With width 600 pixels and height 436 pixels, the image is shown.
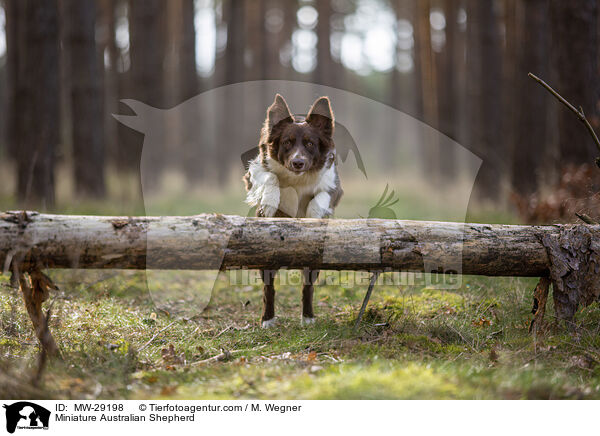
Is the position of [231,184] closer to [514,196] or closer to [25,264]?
[514,196]

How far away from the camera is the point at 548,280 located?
4117mm

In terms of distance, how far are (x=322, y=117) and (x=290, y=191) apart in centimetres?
84

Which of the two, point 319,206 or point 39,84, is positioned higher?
A: point 39,84

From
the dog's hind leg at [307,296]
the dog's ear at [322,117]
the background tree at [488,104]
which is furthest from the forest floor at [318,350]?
the background tree at [488,104]

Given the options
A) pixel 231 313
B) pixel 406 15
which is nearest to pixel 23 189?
pixel 231 313

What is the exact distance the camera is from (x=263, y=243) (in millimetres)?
3725

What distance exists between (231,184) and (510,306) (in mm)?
15675

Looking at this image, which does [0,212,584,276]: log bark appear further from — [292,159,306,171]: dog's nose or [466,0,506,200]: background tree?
[466,0,506,200]: background tree

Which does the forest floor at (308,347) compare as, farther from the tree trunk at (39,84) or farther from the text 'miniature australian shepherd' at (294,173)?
the tree trunk at (39,84)

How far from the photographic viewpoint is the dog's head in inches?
202

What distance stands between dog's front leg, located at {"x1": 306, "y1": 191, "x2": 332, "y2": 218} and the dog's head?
0.93ft

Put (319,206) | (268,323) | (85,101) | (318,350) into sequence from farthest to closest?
(85,101)
(319,206)
(268,323)
(318,350)

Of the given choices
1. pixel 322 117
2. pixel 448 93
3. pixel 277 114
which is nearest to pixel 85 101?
pixel 277 114
